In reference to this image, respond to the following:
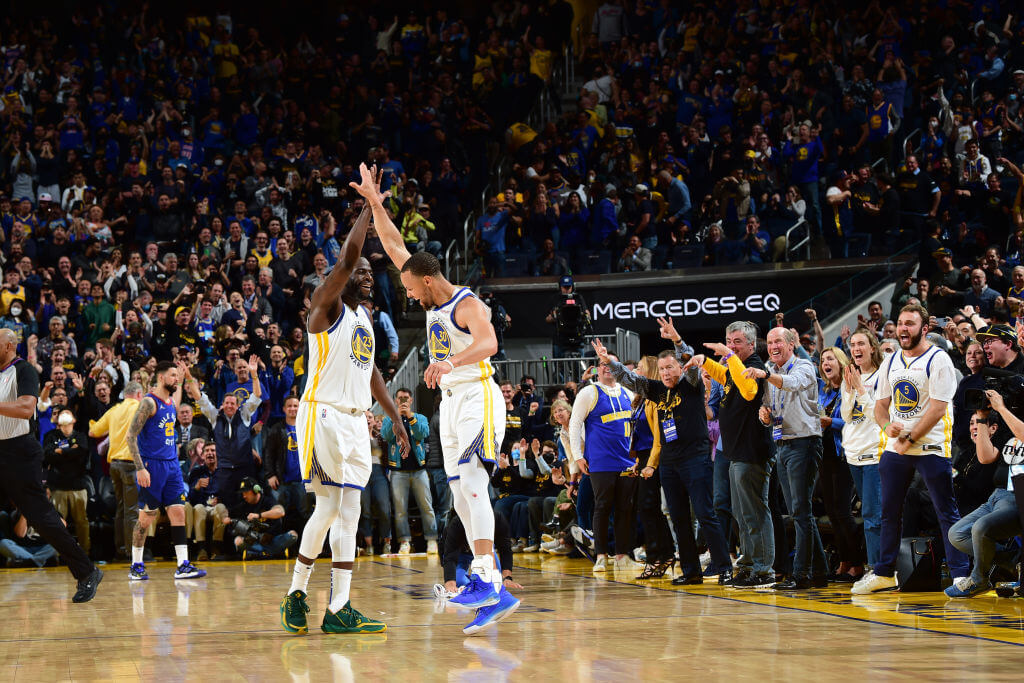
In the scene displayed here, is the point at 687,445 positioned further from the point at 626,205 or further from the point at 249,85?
the point at 249,85

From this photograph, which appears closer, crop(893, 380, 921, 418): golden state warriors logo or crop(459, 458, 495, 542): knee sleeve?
crop(459, 458, 495, 542): knee sleeve

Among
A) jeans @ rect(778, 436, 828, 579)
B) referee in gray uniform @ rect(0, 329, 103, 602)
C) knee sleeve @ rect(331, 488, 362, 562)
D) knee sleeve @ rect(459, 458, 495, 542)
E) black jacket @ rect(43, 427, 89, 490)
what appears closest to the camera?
knee sleeve @ rect(459, 458, 495, 542)

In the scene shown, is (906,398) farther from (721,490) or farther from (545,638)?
(545,638)

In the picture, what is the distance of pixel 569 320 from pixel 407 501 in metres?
4.01

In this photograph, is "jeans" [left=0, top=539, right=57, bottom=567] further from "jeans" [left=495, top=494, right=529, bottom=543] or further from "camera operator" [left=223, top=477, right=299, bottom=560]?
"jeans" [left=495, top=494, right=529, bottom=543]

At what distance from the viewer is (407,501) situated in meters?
14.5

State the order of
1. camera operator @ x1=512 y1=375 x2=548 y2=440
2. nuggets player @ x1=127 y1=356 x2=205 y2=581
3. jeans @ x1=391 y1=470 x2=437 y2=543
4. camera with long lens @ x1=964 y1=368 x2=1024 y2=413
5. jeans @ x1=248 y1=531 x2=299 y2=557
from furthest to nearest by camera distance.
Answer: camera operator @ x1=512 y1=375 x2=548 y2=440
jeans @ x1=391 y1=470 x2=437 y2=543
jeans @ x1=248 y1=531 x2=299 y2=557
nuggets player @ x1=127 y1=356 x2=205 y2=581
camera with long lens @ x1=964 y1=368 x2=1024 y2=413

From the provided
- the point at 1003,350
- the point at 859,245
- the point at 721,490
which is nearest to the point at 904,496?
the point at 1003,350

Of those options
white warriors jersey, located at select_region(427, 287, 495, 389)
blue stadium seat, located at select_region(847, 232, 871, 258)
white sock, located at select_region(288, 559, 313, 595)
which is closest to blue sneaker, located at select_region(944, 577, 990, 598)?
white warriors jersey, located at select_region(427, 287, 495, 389)

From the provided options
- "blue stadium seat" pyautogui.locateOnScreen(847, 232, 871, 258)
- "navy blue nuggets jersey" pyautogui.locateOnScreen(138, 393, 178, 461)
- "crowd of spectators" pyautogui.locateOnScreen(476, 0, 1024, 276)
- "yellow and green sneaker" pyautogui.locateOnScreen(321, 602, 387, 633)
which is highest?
"crowd of spectators" pyautogui.locateOnScreen(476, 0, 1024, 276)

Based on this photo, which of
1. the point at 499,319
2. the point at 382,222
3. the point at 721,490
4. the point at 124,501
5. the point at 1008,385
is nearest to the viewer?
the point at 382,222

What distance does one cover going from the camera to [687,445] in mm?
9688

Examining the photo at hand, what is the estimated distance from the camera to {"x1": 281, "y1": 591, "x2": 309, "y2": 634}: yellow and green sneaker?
6543mm

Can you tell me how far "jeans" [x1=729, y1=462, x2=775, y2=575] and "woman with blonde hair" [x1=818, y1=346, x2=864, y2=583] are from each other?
2.11 ft
